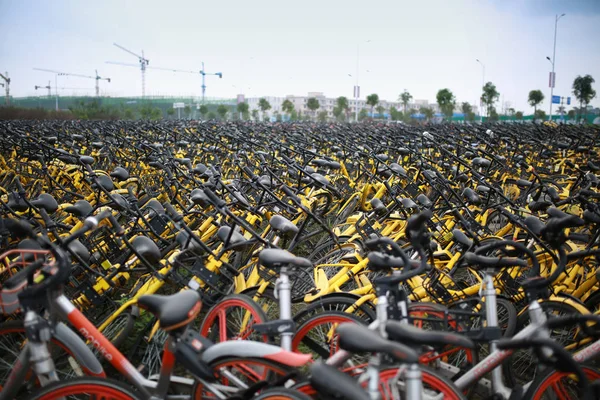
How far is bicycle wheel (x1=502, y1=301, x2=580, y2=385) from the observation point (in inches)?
103

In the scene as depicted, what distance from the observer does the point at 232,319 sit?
2.82m

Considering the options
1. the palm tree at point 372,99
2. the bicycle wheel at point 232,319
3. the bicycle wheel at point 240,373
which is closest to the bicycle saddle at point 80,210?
the bicycle wheel at point 232,319

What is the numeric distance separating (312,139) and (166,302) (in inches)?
401

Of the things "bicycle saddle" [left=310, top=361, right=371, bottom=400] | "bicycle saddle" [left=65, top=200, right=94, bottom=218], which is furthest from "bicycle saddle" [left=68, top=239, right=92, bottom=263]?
"bicycle saddle" [left=310, top=361, right=371, bottom=400]

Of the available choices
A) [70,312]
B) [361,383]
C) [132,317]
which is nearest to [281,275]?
[361,383]

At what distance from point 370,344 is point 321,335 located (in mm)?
1053

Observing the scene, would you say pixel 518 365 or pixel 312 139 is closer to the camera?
pixel 518 365

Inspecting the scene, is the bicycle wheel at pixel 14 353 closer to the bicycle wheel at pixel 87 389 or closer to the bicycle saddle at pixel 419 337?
the bicycle wheel at pixel 87 389

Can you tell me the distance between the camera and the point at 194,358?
196 cm

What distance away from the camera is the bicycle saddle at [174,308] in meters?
1.92

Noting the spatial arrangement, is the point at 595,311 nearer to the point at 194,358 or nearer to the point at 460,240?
the point at 460,240

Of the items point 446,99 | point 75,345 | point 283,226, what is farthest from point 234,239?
point 446,99

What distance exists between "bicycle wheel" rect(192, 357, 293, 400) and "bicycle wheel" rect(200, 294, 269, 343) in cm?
52

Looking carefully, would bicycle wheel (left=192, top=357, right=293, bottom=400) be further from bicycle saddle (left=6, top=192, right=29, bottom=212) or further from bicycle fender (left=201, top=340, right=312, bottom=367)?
bicycle saddle (left=6, top=192, right=29, bottom=212)
